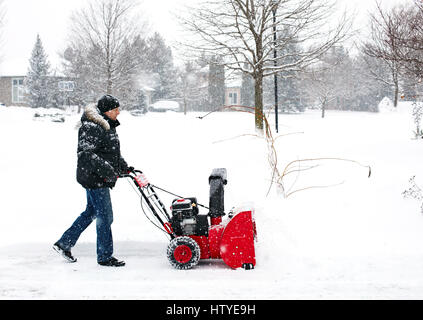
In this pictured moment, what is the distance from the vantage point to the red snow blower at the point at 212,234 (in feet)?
15.4

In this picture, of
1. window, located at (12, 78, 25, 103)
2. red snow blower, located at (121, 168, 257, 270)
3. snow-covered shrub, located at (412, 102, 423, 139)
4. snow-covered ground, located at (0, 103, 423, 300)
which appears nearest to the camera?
snow-covered ground, located at (0, 103, 423, 300)

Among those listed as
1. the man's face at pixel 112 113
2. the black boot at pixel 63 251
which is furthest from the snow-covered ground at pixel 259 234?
the man's face at pixel 112 113

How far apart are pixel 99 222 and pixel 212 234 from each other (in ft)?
4.14

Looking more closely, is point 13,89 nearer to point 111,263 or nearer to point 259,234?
point 111,263

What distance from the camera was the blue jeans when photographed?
4.88 metres

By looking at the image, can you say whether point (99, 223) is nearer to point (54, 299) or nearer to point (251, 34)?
point (54, 299)

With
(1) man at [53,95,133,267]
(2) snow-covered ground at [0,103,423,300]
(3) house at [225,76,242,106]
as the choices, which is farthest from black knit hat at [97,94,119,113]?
(3) house at [225,76,242,106]

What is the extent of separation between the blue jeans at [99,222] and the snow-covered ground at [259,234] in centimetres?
23

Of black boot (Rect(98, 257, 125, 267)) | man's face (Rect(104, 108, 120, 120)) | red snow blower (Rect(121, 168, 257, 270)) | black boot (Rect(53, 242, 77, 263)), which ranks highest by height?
man's face (Rect(104, 108, 120, 120))

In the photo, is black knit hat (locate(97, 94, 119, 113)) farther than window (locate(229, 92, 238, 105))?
No

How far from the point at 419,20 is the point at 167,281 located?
730cm

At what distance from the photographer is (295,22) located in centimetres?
1537

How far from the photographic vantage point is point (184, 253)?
478 cm

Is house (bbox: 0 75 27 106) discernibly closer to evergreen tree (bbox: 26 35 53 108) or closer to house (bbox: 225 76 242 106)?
evergreen tree (bbox: 26 35 53 108)
